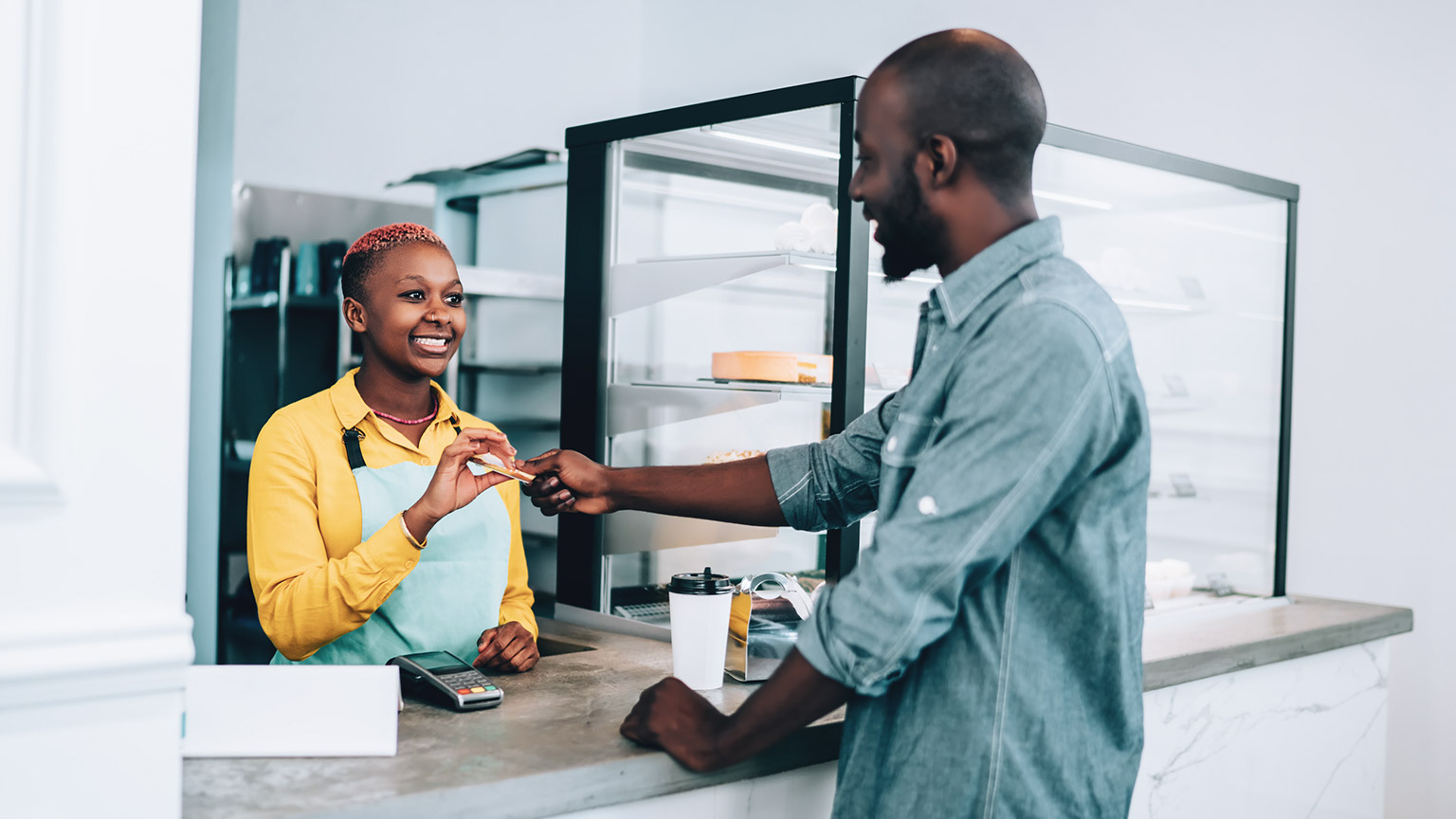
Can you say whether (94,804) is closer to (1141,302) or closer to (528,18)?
(1141,302)

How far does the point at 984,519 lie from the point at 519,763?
68 cm

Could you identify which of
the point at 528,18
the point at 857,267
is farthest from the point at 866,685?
the point at 528,18

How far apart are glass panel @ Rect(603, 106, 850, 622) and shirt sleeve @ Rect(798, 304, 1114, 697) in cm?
120

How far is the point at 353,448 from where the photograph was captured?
2.12 meters

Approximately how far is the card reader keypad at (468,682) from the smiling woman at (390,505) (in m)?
0.19

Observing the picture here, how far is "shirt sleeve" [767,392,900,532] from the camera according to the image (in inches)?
72.7

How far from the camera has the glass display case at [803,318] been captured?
249 cm

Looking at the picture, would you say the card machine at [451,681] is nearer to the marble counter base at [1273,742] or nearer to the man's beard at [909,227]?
the man's beard at [909,227]

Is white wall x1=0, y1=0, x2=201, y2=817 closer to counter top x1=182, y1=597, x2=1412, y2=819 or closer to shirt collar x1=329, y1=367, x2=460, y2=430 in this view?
counter top x1=182, y1=597, x2=1412, y2=819


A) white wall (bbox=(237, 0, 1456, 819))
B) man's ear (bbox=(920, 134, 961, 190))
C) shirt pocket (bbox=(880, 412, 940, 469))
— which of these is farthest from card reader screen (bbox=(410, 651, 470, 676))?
white wall (bbox=(237, 0, 1456, 819))

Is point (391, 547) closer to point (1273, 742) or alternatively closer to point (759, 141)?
point (759, 141)

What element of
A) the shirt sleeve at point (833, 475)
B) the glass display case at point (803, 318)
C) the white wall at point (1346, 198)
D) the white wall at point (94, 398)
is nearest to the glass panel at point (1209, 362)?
the glass display case at point (803, 318)

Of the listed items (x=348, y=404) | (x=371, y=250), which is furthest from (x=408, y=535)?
(x=371, y=250)

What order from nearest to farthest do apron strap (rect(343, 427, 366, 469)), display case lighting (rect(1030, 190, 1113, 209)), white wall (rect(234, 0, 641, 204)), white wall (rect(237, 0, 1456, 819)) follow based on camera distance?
apron strap (rect(343, 427, 366, 469)) < display case lighting (rect(1030, 190, 1113, 209)) < white wall (rect(237, 0, 1456, 819)) < white wall (rect(234, 0, 641, 204))
